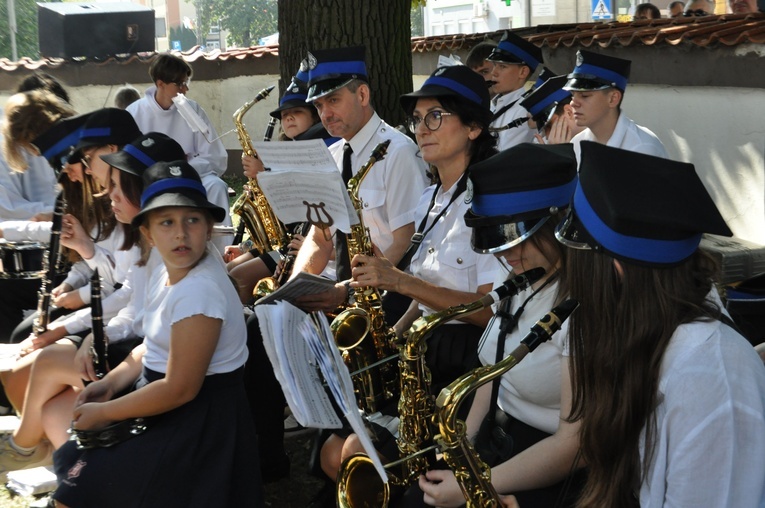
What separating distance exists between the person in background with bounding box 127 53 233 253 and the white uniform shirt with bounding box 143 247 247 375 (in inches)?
150

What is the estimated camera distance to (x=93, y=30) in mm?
14570

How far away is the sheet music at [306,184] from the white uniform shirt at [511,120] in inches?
82.3

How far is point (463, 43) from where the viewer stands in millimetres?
10336

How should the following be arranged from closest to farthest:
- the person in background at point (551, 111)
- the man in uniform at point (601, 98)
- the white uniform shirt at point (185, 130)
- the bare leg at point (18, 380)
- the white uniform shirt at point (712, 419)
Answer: the white uniform shirt at point (712, 419) → the bare leg at point (18, 380) → the man in uniform at point (601, 98) → the person in background at point (551, 111) → the white uniform shirt at point (185, 130)

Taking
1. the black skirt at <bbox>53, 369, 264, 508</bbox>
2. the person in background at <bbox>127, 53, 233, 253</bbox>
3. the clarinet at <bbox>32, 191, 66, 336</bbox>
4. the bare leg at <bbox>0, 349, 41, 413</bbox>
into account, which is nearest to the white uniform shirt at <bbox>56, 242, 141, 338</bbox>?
the clarinet at <bbox>32, 191, 66, 336</bbox>

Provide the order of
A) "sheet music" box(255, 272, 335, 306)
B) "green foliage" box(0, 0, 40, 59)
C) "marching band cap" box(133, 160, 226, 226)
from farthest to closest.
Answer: "green foliage" box(0, 0, 40, 59) < "marching band cap" box(133, 160, 226, 226) < "sheet music" box(255, 272, 335, 306)

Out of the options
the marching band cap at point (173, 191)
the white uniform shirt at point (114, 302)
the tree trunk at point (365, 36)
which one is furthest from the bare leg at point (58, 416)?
the tree trunk at point (365, 36)

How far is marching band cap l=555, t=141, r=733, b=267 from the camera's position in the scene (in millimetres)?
1959

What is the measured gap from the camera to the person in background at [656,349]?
76.8 inches

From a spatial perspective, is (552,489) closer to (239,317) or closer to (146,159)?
(239,317)

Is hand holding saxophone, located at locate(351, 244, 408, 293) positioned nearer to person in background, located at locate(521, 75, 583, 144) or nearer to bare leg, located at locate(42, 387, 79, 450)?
bare leg, located at locate(42, 387, 79, 450)

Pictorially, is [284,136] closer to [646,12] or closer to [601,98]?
[601,98]

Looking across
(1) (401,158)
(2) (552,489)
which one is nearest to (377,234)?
(1) (401,158)

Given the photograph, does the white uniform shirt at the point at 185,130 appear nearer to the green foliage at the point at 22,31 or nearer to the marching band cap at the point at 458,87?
the marching band cap at the point at 458,87
